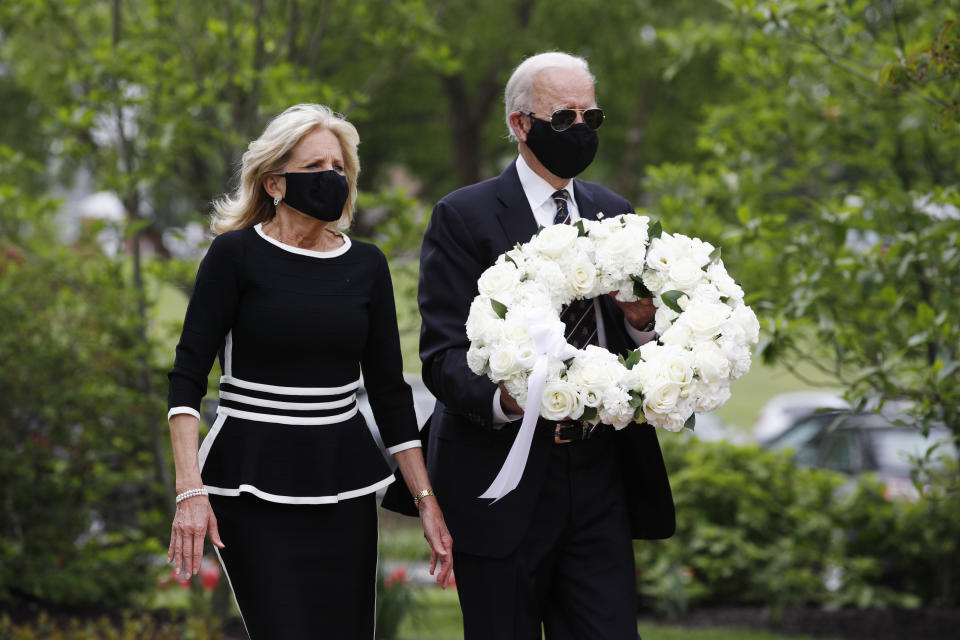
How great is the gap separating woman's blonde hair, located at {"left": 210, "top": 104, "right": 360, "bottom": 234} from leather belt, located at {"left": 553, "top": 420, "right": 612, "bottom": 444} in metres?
0.99

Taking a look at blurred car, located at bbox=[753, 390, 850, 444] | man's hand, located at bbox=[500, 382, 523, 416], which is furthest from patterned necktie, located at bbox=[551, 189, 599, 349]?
blurred car, located at bbox=[753, 390, 850, 444]

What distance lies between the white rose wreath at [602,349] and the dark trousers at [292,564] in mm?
599

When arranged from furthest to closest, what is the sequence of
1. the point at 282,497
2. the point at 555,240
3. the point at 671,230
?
the point at 671,230 < the point at 282,497 < the point at 555,240

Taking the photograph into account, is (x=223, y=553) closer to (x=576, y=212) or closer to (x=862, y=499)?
(x=576, y=212)

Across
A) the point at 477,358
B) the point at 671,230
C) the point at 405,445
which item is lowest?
the point at 405,445

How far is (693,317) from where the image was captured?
316 centimetres

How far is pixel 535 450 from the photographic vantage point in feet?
10.9

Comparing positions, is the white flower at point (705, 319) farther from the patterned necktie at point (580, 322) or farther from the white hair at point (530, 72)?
the white hair at point (530, 72)

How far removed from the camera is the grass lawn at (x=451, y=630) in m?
6.52

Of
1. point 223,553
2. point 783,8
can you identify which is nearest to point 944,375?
point 783,8

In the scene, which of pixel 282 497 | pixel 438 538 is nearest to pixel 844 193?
pixel 438 538

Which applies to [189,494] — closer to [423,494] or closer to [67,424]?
[423,494]

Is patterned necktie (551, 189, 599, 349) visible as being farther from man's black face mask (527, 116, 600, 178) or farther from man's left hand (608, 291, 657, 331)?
man's black face mask (527, 116, 600, 178)

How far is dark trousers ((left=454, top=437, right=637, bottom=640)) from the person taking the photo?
3361 mm
